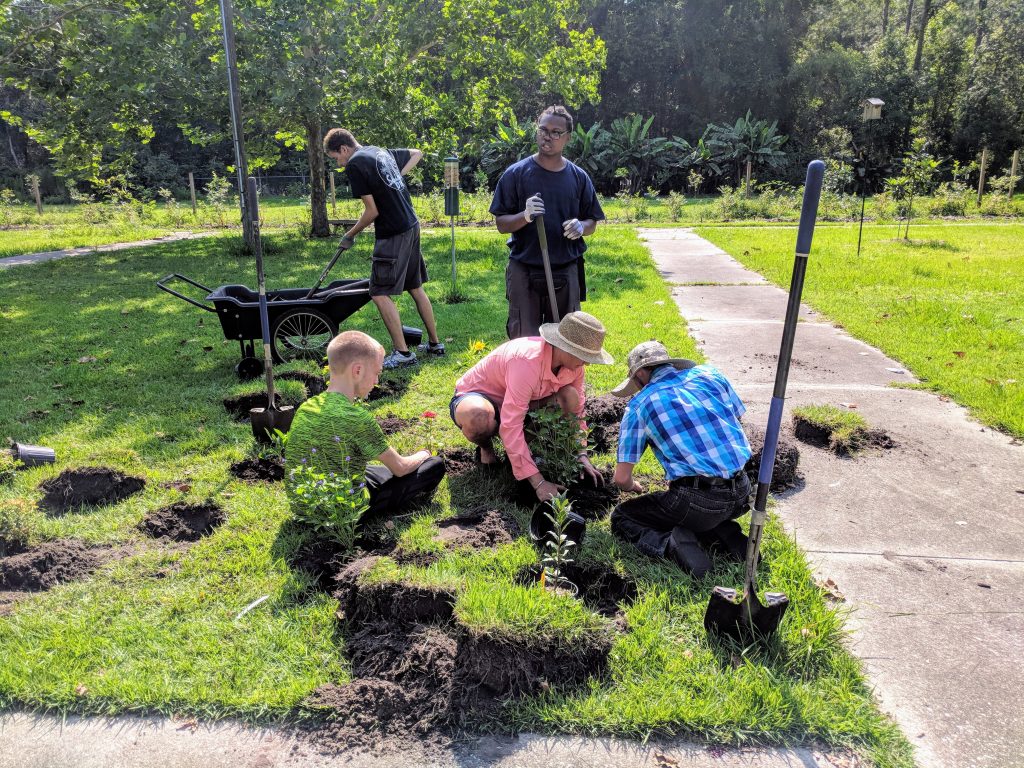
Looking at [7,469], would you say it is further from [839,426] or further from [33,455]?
[839,426]

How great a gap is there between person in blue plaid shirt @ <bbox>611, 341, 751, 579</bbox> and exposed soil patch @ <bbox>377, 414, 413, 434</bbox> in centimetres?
204

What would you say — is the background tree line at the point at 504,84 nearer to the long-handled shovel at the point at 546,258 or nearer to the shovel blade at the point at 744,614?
the long-handled shovel at the point at 546,258

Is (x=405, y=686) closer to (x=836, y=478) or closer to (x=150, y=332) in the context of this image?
(x=836, y=478)

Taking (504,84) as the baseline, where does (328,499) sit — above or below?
below

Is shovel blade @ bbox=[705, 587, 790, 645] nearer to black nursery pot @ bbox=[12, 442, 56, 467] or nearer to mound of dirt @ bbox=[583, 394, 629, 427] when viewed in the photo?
mound of dirt @ bbox=[583, 394, 629, 427]

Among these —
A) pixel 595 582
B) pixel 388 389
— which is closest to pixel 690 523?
pixel 595 582

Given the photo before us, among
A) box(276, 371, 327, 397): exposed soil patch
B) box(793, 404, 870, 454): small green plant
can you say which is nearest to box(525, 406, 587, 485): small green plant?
box(793, 404, 870, 454): small green plant

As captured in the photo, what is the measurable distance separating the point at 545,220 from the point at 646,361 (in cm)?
188

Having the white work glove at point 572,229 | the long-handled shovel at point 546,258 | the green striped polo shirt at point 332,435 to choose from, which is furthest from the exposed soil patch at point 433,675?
the white work glove at point 572,229

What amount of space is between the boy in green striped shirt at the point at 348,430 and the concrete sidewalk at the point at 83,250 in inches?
498

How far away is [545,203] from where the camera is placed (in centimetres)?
508

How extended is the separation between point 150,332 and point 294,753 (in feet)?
22.8

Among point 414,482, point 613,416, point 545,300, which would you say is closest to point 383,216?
point 545,300

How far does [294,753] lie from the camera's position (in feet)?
7.86
